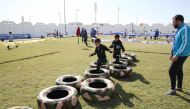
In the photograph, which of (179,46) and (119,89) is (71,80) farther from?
(179,46)

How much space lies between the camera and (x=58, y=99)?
17.0 ft

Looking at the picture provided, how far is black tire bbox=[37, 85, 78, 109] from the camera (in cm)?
503

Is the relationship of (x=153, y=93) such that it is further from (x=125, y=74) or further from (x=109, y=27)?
(x=109, y=27)

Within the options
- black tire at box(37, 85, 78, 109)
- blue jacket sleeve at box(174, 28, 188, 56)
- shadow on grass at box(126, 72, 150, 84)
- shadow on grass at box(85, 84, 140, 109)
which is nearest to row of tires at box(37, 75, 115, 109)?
black tire at box(37, 85, 78, 109)

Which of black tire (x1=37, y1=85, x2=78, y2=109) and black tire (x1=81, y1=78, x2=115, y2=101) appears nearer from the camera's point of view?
black tire (x1=37, y1=85, x2=78, y2=109)

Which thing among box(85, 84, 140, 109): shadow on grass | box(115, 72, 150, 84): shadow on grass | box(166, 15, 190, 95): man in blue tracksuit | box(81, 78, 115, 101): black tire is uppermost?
box(166, 15, 190, 95): man in blue tracksuit

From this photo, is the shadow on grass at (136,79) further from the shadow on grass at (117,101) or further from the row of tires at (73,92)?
the shadow on grass at (117,101)

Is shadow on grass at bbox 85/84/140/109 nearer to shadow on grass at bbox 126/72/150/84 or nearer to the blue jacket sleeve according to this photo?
shadow on grass at bbox 126/72/150/84

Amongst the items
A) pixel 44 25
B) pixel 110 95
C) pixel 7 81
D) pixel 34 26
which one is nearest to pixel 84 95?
pixel 110 95

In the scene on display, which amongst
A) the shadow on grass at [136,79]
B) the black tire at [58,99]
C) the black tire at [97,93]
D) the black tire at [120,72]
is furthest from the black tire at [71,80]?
the shadow on grass at [136,79]

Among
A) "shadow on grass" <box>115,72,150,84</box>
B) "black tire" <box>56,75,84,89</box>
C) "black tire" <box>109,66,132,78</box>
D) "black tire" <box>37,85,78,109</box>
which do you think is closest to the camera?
"black tire" <box>37,85,78,109</box>

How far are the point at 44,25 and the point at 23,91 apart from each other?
12513cm

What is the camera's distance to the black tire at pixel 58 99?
5029mm

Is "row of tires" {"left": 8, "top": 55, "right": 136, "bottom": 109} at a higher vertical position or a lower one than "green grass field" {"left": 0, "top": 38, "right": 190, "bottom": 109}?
higher
